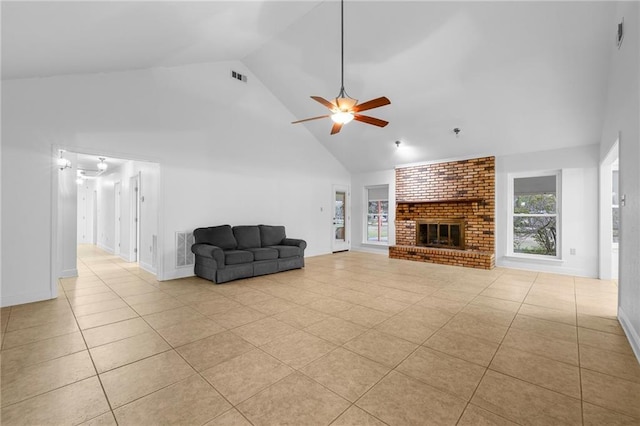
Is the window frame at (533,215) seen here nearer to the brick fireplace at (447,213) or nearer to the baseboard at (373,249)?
the brick fireplace at (447,213)

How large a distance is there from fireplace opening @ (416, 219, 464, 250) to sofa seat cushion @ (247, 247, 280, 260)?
13.0 ft

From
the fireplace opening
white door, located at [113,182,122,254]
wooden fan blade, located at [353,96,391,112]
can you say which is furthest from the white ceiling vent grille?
the fireplace opening

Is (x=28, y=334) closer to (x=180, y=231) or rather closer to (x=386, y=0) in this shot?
(x=180, y=231)

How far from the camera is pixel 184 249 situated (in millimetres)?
5109

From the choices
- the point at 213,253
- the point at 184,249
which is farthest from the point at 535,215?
the point at 184,249

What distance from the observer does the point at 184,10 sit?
294 cm

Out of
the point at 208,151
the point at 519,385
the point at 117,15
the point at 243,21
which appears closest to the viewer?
the point at 519,385

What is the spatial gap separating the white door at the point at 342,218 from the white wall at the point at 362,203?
14 cm

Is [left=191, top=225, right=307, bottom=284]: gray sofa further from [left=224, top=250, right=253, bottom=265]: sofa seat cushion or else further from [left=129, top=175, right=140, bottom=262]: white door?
[left=129, top=175, right=140, bottom=262]: white door

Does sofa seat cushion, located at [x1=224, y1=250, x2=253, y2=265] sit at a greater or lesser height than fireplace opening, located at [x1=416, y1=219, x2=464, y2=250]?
lesser

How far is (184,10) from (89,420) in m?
3.54

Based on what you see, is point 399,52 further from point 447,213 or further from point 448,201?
point 447,213

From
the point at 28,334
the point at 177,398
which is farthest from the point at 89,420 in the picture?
the point at 28,334

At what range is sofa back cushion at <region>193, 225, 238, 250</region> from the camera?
513 cm
